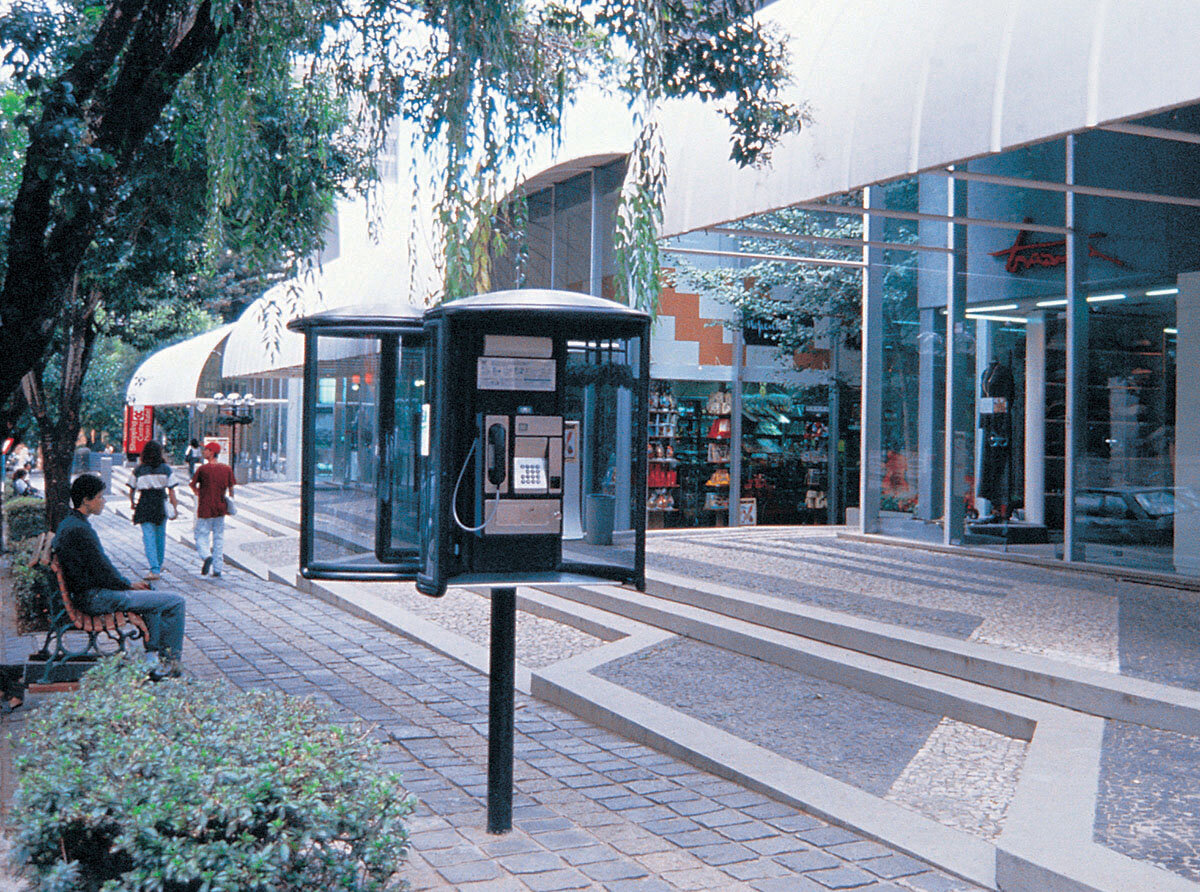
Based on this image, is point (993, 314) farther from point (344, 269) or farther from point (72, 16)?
point (344, 269)

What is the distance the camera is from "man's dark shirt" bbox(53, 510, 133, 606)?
7.72 m

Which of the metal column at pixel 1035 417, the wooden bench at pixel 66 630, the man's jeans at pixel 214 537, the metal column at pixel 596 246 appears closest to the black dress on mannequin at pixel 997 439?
the metal column at pixel 1035 417

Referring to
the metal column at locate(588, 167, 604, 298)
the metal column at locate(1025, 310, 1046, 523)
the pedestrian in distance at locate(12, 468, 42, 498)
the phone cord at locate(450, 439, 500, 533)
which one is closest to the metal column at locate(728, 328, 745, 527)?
the metal column at locate(588, 167, 604, 298)

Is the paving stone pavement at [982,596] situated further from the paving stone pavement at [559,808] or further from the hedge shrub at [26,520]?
the hedge shrub at [26,520]

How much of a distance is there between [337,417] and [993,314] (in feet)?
31.5

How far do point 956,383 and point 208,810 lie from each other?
1293cm

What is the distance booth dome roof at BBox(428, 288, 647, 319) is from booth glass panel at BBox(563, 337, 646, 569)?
24.9 inches

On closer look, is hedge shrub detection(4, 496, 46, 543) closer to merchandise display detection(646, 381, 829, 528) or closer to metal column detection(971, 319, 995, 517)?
merchandise display detection(646, 381, 829, 528)

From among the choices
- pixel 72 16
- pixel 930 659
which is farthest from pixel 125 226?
pixel 930 659

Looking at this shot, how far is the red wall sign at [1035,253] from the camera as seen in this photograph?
12422 mm

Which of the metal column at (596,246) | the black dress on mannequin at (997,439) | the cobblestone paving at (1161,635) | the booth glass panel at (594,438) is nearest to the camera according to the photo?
the booth glass panel at (594,438)

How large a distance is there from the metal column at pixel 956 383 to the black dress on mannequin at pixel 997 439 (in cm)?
34

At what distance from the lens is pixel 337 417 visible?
7.07 metres

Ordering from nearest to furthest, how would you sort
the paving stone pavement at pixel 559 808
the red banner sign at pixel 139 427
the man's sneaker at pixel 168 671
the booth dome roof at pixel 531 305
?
the paving stone pavement at pixel 559 808
the booth dome roof at pixel 531 305
the man's sneaker at pixel 168 671
the red banner sign at pixel 139 427
